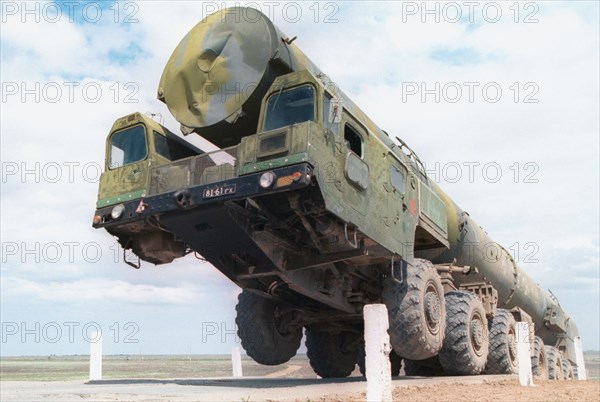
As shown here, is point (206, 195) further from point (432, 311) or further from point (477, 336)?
point (477, 336)

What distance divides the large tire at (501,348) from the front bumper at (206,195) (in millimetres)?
6933

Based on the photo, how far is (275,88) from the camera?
7.63 meters

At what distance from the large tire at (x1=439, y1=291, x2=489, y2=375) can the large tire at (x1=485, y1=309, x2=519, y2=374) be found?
1.14 meters

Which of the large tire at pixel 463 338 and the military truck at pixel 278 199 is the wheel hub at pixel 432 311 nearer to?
the military truck at pixel 278 199

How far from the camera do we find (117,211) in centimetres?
789

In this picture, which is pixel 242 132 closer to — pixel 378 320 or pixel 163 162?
pixel 163 162

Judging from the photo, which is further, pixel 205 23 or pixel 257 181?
pixel 205 23

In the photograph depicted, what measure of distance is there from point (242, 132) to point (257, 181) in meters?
1.75

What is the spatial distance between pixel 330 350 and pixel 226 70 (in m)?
6.49

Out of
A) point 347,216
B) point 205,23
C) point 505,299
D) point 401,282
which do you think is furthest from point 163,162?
point 505,299

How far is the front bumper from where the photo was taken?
6738 mm

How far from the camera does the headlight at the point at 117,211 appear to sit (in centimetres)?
786

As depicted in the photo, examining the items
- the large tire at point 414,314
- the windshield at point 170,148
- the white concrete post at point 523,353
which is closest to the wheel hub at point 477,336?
the white concrete post at point 523,353

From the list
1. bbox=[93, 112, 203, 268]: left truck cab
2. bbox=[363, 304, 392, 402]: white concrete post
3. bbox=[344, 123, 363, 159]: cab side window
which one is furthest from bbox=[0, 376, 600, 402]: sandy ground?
bbox=[344, 123, 363, 159]: cab side window
